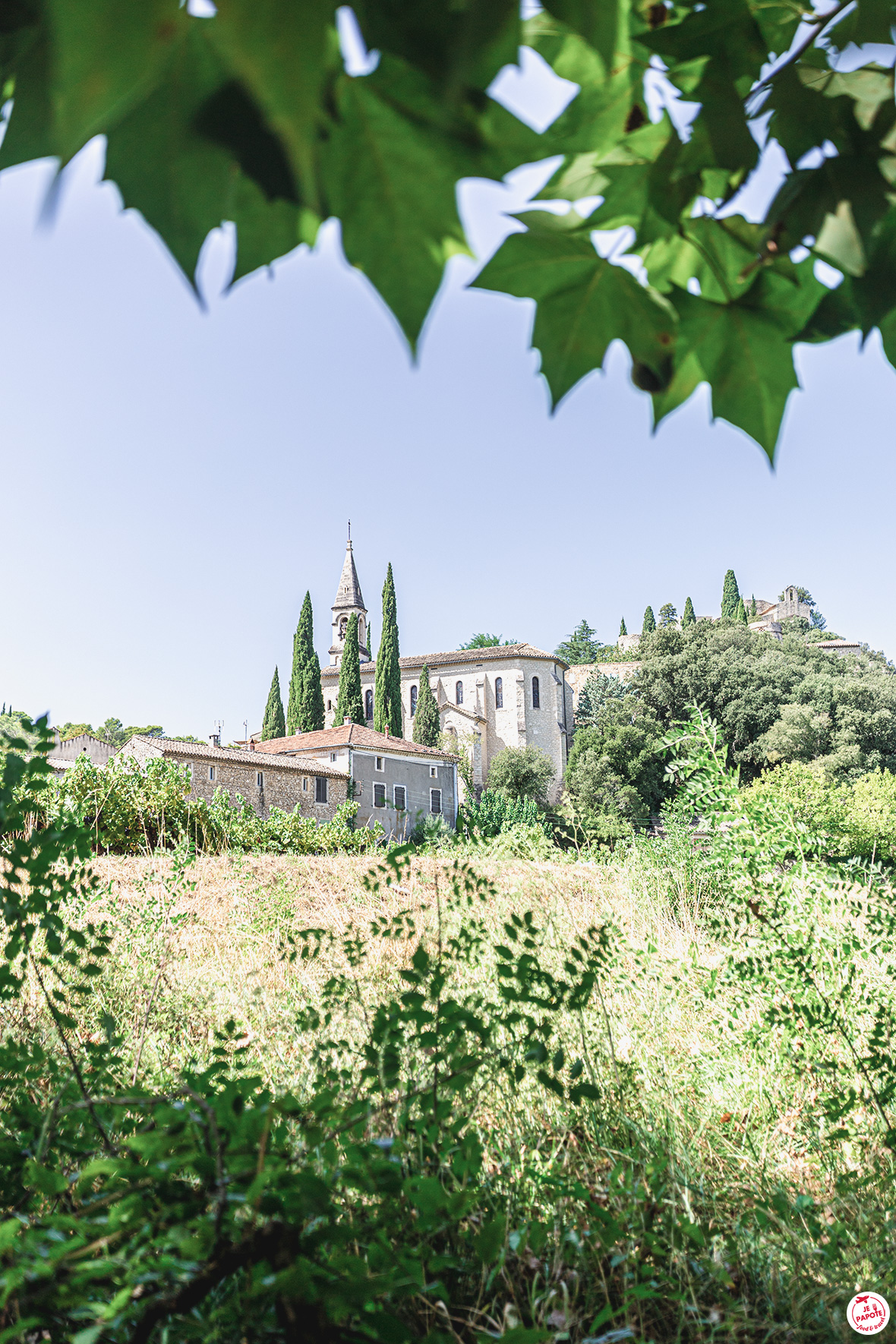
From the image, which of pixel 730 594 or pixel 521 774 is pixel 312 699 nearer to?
pixel 521 774

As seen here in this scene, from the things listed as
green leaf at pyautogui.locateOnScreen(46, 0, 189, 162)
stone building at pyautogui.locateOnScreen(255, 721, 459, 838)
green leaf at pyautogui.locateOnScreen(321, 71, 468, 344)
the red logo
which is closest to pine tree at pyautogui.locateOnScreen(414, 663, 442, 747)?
stone building at pyautogui.locateOnScreen(255, 721, 459, 838)

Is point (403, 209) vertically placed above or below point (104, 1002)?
above

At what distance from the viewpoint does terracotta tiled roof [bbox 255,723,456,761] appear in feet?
90.5

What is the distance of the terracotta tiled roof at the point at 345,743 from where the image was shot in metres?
27.6

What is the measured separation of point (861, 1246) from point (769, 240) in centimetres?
177

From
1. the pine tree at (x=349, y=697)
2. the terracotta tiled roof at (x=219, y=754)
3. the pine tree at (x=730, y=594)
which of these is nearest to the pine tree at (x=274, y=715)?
the pine tree at (x=349, y=697)

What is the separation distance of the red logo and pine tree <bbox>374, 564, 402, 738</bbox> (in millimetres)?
32811

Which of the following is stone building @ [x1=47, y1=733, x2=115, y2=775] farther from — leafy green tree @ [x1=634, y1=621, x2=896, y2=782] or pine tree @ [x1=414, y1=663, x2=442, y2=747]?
leafy green tree @ [x1=634, y1=621, x2=896, y2=782]

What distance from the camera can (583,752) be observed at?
2980 cm

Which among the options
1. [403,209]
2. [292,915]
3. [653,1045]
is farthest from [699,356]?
[292,915]

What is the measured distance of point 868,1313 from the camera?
1.35m

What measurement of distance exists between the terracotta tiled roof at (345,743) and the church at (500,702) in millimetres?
8668

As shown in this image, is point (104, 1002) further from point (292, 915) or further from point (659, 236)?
point (659, 236)

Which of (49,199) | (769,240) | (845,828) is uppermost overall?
(769,240)
